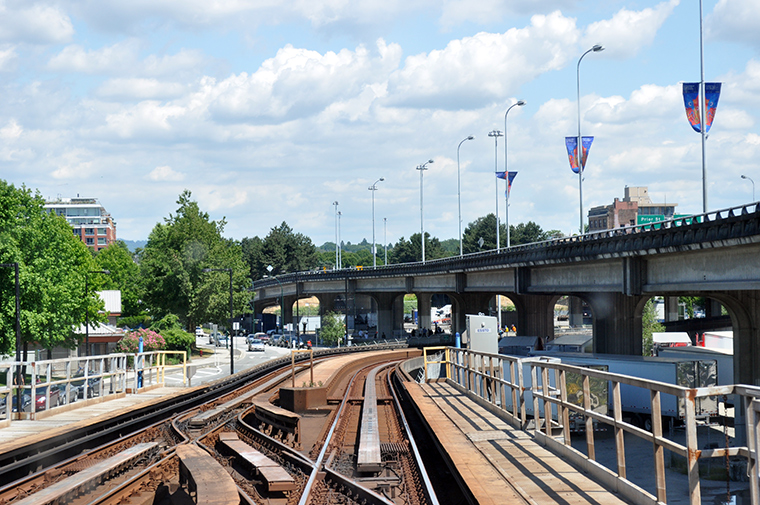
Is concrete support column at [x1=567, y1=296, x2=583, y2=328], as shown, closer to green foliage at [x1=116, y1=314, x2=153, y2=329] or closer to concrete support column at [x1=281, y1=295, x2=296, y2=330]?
concrete support column at [x1=281, y1=295, x2=296, y2=330]

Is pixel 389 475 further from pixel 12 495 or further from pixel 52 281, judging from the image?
pixel 52 281

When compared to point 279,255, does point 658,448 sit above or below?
below

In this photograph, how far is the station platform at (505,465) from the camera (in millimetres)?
8914

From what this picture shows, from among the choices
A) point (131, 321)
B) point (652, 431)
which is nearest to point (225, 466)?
point (652, 431)

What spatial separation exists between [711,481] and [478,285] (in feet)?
135

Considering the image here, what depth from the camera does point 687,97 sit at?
39469 millimetres

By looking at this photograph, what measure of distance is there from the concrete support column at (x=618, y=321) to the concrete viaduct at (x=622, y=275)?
0.24ft

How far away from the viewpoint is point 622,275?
A: 42.5 m

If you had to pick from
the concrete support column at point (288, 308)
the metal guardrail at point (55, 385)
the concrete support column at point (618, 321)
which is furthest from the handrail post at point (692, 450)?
the concrete support column at point (288, 308)

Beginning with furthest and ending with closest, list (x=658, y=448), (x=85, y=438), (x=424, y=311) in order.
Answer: (x=424, y=311) < (x=85, y=438) < (x=658, y=448)

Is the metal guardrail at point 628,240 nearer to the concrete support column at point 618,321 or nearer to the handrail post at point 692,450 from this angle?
the concrete support column at point 618,321

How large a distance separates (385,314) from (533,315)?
30135 millimetres

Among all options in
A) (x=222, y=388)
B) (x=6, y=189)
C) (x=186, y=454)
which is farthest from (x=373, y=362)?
(x=186, y=454)

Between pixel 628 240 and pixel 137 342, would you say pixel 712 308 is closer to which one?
pixel 628 240
